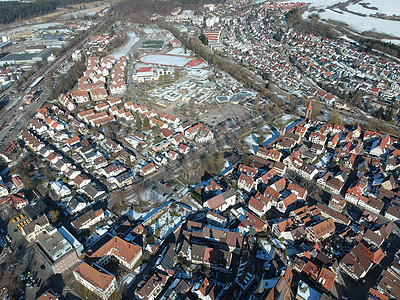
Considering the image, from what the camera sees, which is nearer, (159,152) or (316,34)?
(159,152)

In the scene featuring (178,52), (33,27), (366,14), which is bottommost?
(366,14)

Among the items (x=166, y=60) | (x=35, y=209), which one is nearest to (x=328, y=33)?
(x=166, y=60)

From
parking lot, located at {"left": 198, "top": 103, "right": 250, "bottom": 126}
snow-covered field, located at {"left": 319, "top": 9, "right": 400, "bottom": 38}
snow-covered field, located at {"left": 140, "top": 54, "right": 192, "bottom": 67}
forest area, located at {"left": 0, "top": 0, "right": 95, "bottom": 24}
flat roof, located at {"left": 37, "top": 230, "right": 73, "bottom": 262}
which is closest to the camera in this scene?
flat roof, located at {"left": 37, "top": 230, "right": 73, "bottom": 262}

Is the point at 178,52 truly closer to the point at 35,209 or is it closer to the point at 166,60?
the point at 166,60

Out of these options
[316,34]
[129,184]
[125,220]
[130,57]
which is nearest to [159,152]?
[129,184]

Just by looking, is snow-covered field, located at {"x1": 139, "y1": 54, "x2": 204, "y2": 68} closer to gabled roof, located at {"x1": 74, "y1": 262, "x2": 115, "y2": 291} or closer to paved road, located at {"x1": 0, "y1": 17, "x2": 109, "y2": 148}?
paved road, located at {"x1": 0, "y1": 17, "x2": 109, "y2": 148}

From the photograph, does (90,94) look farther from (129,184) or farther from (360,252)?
(360,252)

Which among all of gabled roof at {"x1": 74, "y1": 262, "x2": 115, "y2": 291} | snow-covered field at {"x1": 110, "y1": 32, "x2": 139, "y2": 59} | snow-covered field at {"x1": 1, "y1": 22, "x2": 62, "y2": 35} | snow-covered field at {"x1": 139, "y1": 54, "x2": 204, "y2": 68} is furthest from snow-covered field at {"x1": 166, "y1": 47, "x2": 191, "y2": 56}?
gabled roof at {"x1": 74, "y1": 262, "x2": 115, "y2": 291}

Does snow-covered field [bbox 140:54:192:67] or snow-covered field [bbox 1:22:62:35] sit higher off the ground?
snow-covered field [bbox 1:22:62:35]
